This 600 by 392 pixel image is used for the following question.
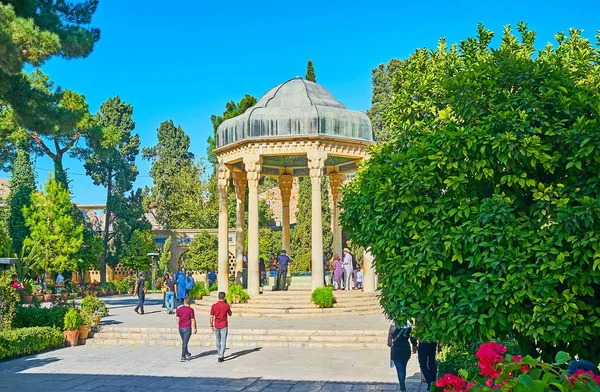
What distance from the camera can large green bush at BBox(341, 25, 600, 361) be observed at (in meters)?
5.64

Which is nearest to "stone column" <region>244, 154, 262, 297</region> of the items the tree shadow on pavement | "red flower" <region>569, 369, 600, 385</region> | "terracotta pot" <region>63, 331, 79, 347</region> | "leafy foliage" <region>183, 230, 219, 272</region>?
the tree shadow on pavement

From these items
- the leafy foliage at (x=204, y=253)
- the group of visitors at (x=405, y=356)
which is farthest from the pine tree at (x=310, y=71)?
the group of visitors at (x=405, y=356)

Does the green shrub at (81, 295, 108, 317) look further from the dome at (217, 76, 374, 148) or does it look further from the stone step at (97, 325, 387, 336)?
the dome at (217, 76, 374, 148)

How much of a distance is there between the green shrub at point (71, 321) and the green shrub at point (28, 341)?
0.27 meters

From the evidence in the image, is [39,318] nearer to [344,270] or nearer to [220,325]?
[220,325]

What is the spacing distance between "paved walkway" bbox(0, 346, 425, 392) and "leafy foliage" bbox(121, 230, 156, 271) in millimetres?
24440

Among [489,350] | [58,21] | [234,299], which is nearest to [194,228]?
[234,299]

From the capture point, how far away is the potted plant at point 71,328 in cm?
1516

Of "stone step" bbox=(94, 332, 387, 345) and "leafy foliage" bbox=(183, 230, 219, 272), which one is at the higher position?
"leafy foliage" bbox=(183, 230, 219, 272)

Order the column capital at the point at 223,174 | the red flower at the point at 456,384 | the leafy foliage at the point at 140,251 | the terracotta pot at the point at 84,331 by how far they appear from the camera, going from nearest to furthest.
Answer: the red flower at the point at 456,384 → the terracotta pot at the point at 84,331 → the column capital at the point at 223,174 → the leafy foliage at the point at 140,251

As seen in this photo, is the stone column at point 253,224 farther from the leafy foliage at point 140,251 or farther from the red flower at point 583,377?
the leafy foliage at point 140,251

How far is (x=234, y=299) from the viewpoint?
63.4 feet

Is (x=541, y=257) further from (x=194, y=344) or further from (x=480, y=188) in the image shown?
(x=194, y=344)

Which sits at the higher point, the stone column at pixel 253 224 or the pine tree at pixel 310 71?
the pine tree at pixel 310 71
